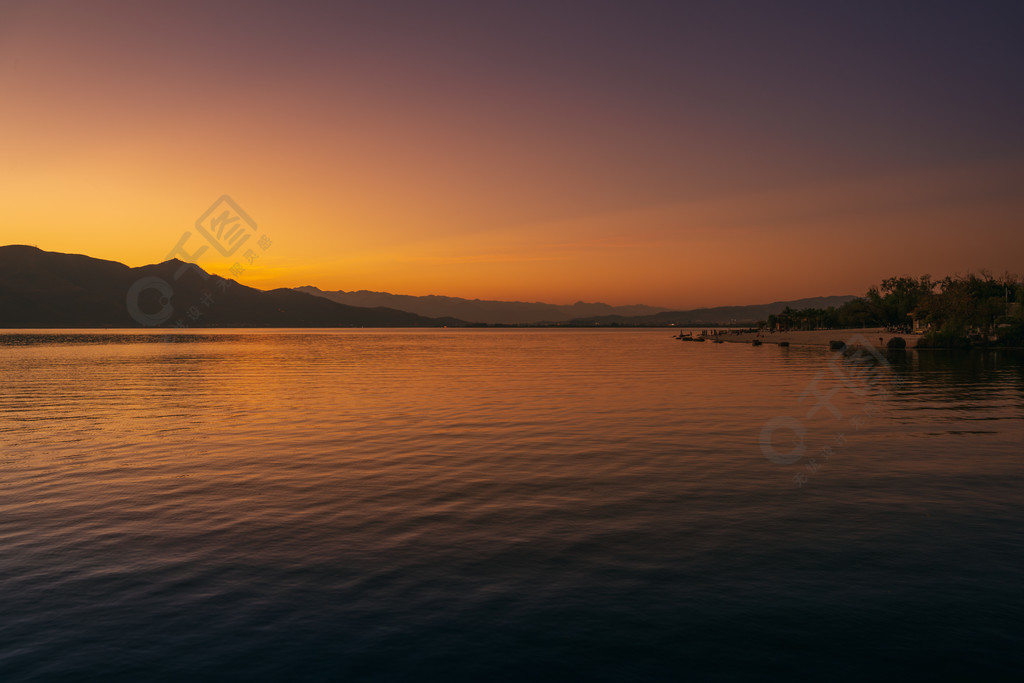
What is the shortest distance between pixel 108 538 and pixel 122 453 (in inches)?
510

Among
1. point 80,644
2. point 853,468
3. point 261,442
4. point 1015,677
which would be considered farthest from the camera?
point 261,442

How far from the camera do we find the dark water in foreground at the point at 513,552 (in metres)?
9.69

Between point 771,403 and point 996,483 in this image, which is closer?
point 996,483

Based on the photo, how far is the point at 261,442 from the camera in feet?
95.4

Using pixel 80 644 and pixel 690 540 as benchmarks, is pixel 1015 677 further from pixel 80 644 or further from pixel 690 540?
pixel 80 644

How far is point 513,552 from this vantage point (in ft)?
45.8

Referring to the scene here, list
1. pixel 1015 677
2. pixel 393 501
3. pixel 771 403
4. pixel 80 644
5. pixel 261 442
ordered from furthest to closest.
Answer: pixel 771 403 < pixel 261 442 < pixel 393 501 < pixel 80 644 < pixel 1015 677

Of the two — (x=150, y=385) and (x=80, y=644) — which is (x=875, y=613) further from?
(x=150, y=385)

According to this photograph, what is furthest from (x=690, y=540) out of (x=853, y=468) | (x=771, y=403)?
(x=771, y=403)

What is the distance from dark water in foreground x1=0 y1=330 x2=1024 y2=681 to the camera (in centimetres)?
969

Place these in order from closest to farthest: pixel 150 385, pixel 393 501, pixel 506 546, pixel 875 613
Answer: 1. pixel 875 613
2. pixel 506 546
3. pixel 393 501
4. pixel 150 385

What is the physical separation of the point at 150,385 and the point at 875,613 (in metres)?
61.1

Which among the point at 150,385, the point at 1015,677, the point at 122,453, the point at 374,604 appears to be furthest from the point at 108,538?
the point at 150,385

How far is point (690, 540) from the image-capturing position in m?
14.7
